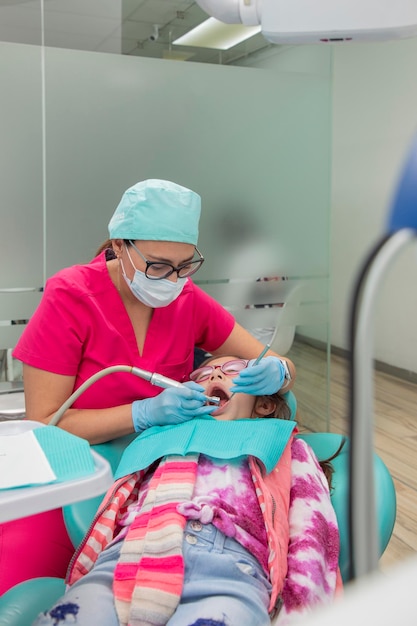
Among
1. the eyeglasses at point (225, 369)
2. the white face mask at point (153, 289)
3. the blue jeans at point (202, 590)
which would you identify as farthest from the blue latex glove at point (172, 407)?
the blue jeans at point (202, 590)

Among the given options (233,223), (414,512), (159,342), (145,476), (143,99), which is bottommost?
(414,512)

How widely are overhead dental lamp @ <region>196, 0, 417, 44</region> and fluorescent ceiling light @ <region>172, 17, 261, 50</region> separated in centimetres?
184

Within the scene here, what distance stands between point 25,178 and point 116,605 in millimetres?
1658

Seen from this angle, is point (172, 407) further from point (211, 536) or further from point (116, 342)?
point (211, 536)

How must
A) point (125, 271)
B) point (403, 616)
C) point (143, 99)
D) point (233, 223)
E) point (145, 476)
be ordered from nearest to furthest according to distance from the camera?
point (403, 616), point (145, 476), point (125, 271), point (143, 99), point (233, 223)

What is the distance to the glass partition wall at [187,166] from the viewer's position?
244cm

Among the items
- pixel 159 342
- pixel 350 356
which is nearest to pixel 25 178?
pixel 159 342

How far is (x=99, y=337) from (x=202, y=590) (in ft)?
2.43

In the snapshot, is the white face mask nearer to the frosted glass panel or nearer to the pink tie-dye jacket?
the pink tie-dye jacket

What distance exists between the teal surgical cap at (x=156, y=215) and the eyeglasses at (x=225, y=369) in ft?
1.13

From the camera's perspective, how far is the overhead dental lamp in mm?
840

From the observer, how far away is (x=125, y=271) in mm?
1759

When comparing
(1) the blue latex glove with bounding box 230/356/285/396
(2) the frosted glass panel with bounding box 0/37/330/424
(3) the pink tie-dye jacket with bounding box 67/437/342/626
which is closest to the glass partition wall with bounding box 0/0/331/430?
(2) the frosted glass panel with bounding box 0/37/330/424

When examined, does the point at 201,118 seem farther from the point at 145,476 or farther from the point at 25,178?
the point at 145,476
